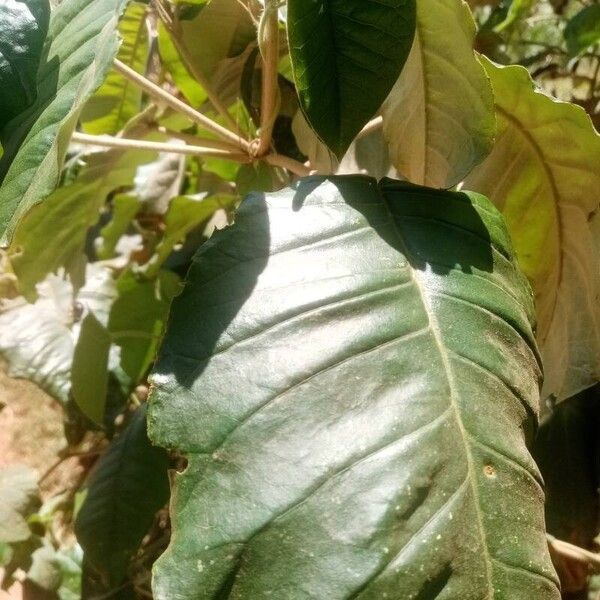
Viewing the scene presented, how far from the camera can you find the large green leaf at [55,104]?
0.56 m

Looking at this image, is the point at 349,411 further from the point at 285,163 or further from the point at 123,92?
the point at 123,92

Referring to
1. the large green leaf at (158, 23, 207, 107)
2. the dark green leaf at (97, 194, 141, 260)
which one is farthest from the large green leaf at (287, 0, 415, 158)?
the dark green leaf at (97, 194, 141, 260)

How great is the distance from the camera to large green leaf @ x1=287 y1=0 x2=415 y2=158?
2.23ft

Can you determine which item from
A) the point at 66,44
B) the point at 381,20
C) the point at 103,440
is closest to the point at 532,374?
the point at 381,20

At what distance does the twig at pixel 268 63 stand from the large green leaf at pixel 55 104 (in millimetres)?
150

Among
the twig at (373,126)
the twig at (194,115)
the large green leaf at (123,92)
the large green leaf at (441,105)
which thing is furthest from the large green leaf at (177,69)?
the large green leaf at (441,105)

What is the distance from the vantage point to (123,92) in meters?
1.29

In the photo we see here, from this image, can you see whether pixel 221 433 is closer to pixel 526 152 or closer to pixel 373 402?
pixel 373 402

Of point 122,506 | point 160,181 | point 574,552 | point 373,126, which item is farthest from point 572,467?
point 160,181

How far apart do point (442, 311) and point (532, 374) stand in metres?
0.11

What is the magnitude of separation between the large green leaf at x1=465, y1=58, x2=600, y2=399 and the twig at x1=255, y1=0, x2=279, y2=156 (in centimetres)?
24

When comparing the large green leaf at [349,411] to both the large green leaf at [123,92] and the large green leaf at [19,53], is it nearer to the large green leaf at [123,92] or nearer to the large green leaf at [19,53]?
the large green leaf at [19,53]

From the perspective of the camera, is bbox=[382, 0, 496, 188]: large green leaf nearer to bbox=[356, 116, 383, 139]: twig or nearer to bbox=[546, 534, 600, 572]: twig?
bbox=[356, 116, 383, 139]: twig

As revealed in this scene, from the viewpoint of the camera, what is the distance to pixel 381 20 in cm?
69
